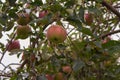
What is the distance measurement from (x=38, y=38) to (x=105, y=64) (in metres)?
0.37

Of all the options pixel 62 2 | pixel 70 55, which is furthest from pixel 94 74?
pixel 62 2

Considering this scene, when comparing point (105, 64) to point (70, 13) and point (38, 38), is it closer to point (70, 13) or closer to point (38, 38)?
point (38, 38)

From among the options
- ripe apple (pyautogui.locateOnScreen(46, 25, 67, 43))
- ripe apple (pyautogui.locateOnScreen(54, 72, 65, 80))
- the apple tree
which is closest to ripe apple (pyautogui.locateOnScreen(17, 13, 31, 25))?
the apple tree

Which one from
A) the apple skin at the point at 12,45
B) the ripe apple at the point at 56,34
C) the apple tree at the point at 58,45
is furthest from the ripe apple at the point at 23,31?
the apple skin at the point at 12,45

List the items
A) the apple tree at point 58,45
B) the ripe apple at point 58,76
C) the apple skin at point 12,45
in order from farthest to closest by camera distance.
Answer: the apple skin at point 12,45
the ripe apple at point 58,76
the apple tree at point 58,45

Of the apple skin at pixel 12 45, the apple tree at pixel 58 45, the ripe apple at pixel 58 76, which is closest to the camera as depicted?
the apple tree at pixel 58 45

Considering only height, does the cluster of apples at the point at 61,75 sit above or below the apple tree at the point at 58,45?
below

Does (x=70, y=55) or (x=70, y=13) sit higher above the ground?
(x=70, y=13)

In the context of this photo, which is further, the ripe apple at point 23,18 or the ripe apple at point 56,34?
the ripe apple at point 23,18

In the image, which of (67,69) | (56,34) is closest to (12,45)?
(67,69)

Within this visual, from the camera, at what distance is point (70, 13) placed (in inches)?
45.1

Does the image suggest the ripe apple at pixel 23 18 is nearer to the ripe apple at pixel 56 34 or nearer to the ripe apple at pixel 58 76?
the ripe apple at pixel 56 34

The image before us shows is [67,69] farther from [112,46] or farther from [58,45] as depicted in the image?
[112,46]

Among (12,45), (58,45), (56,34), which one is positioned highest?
(56,34)
